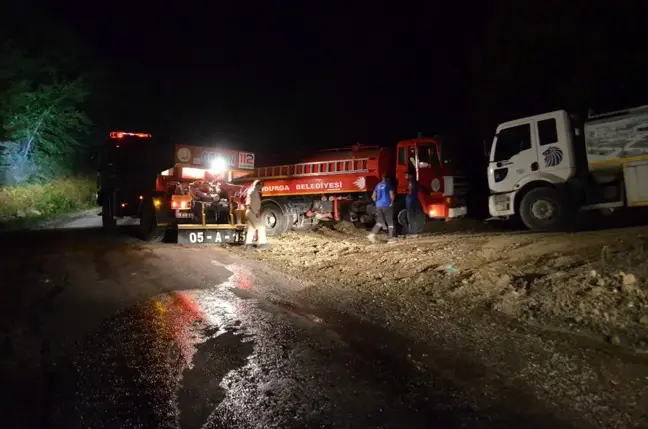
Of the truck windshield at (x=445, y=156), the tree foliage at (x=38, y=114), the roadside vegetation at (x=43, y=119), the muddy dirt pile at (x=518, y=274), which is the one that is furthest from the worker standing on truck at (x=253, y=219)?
the tree foliage at (x=38, y=114)

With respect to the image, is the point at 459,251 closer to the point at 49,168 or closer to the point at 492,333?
the point at 492,333

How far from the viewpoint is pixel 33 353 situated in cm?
514

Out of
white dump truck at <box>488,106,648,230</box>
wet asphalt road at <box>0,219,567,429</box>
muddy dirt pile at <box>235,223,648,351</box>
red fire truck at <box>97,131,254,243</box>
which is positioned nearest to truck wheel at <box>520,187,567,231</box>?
white dump truck at <box>488,106,648,230</box>

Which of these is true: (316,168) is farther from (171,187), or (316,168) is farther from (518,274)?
(518,274)

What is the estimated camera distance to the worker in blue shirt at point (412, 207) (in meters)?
13.4

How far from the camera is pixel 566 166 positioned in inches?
441

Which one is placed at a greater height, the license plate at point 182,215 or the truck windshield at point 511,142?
the truck windshield at point 511,142

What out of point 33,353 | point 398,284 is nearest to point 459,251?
point 398,284

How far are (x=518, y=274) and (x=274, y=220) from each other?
402 inches

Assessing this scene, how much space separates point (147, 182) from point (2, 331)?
1097 cm

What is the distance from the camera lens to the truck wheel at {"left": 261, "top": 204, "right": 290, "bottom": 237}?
1644cm

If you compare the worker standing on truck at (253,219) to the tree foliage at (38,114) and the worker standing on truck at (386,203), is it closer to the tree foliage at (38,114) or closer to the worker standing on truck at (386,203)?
the worker standing on truck at (386,203)

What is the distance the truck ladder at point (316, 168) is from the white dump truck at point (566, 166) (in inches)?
152

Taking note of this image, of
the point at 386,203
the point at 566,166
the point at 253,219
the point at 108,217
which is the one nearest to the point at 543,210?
the point at 566,166
